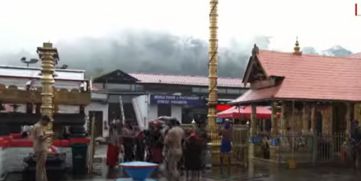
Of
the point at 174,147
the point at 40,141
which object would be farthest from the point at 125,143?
the point at 40,141

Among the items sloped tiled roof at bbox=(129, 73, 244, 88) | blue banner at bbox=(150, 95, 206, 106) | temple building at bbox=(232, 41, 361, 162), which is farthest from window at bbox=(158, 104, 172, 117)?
temple building at bbox=(232, 41, 361, 162)

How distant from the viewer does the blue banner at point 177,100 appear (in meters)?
43.1

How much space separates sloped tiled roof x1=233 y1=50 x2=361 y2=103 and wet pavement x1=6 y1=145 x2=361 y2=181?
2868mm

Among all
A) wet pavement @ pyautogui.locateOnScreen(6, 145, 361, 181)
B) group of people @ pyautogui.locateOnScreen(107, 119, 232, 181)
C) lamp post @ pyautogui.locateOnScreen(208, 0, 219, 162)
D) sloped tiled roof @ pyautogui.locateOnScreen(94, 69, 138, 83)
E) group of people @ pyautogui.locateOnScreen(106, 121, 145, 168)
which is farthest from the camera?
sloped tiled roof @ pyautogui.locateOnScreen(94, 69, 138, 83)

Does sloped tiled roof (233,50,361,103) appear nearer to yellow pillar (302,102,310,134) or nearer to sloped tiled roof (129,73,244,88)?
yellow pillar (302,102,310,134)

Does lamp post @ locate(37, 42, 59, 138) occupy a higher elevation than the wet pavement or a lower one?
higher

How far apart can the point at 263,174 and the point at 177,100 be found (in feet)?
86.2

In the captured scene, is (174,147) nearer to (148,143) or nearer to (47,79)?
(47,79)

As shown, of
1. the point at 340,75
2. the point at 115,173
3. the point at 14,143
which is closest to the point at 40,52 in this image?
the point at 14,143

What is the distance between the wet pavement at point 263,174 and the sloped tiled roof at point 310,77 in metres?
2.87

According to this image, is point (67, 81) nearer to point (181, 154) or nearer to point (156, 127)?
point (156, 127)

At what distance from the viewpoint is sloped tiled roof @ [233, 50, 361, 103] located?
2152 cm

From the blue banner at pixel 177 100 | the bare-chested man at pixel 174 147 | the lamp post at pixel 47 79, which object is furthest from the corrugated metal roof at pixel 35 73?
the bare-chested man at pixel 174 147

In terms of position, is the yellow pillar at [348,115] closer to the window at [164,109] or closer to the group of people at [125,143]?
the group of people at [125,143]
